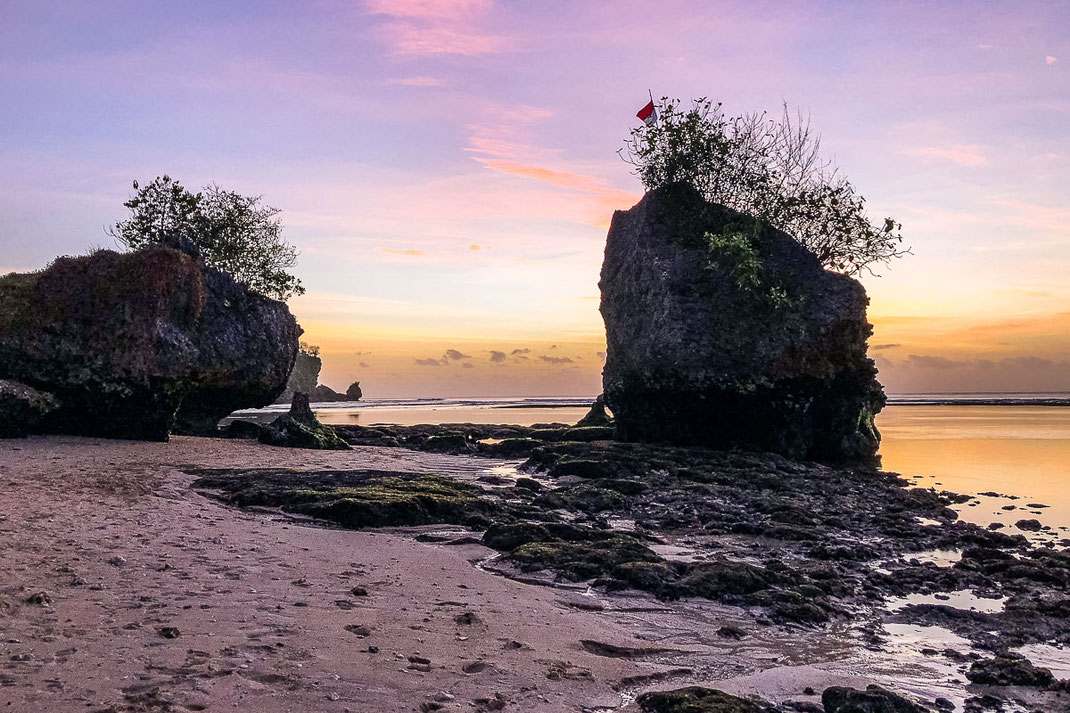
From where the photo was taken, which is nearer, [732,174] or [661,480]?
[661,480]

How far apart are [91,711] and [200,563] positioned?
13.5 feet

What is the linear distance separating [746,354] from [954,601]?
17156 mm

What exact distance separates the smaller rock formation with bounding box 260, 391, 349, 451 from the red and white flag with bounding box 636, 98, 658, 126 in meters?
17.4

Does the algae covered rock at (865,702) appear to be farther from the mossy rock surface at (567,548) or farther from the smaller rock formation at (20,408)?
the smaller rock formation at (20,408)

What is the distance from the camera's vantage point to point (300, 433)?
84.3ft

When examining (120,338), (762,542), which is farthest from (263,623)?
(120,338)

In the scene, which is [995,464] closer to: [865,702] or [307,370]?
[865,702]

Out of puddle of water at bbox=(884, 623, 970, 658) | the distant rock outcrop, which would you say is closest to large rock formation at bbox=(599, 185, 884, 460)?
puddle of water at bbox=(884, 623, 970, 658)

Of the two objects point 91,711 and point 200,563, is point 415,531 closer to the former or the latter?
point 200,563

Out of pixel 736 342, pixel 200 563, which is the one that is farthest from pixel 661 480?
pixel 200 563

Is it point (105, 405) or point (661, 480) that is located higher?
point (105, 405)

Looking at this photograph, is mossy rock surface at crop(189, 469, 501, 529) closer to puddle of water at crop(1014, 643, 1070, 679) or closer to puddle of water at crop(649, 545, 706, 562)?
puddle of water at crop(649, 545, 706, 562)

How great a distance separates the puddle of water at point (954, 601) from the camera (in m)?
9.43

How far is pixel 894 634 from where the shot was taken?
827 cm
